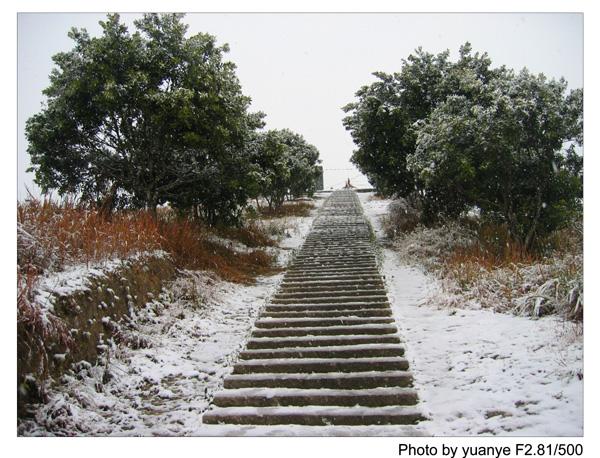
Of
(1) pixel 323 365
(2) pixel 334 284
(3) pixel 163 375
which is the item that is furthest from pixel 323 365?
(2) pixel 334 284

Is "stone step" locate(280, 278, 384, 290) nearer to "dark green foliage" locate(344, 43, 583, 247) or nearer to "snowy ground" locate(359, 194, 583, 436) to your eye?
"snowy ground" locate(359, 194, 583, 436)

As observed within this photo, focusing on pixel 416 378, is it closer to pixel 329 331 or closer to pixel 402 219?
pixel 329 331

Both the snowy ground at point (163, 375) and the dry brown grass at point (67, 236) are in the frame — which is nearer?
the snowy ground at point (163, 375)

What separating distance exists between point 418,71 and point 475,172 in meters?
4.49

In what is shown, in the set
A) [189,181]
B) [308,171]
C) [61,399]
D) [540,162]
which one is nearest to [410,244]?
[540,162]

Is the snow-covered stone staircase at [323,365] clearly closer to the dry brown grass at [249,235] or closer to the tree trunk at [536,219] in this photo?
the tree trunk at [536,219]

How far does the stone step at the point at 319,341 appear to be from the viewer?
231 inches

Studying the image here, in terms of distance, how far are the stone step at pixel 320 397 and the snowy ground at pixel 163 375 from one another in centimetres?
31

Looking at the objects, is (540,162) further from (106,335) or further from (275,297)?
A: (106,335)

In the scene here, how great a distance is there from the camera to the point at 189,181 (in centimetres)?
1009

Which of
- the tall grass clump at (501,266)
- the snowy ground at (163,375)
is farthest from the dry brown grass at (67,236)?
the tall grass clump at (501,266)

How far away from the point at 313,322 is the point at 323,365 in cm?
131

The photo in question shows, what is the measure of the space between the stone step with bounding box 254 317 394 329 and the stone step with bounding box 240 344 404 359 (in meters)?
0.81

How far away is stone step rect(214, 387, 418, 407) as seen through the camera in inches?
180
